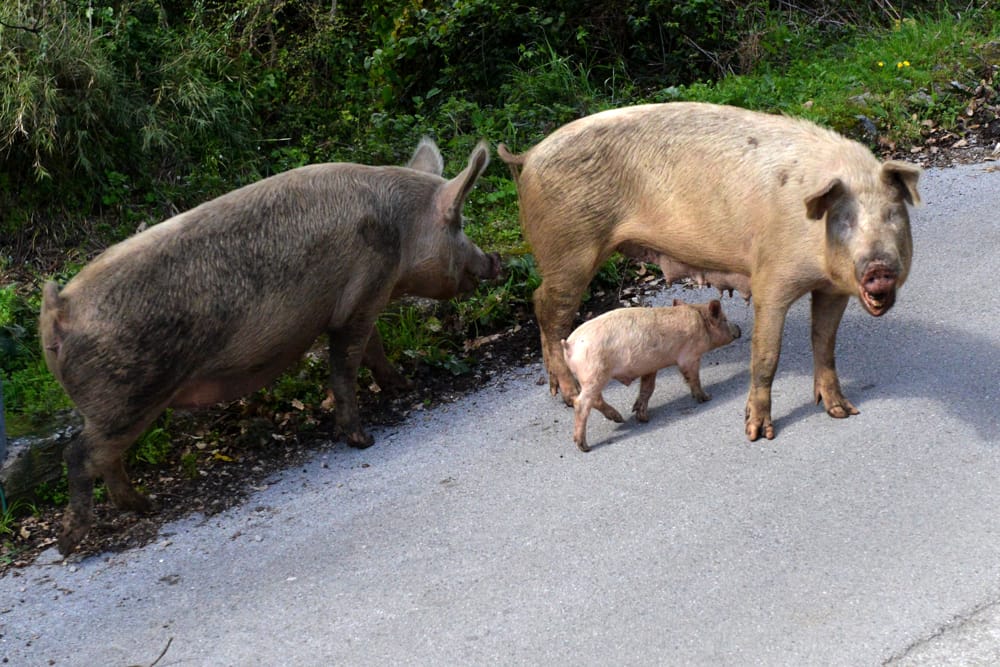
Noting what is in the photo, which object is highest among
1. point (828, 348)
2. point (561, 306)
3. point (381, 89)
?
point (381, 89)

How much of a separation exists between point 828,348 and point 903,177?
869 mm

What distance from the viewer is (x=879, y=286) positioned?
437 centimetres

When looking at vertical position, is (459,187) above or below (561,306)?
above

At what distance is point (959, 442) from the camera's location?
4746 mm

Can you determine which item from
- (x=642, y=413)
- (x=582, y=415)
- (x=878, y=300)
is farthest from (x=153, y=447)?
(x=878, y=300)

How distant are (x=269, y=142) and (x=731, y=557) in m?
5.58

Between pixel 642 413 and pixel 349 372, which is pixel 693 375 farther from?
pixel 349 372

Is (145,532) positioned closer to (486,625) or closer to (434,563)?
(434,563)

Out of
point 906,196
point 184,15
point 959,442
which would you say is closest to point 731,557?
point 959,442

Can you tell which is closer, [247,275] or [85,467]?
[85,467]

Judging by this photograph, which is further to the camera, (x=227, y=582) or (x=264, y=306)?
(x=264, y=306)

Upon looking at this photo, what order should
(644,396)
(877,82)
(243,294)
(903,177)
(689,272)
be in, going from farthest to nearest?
(877,82)
(689,272)
(644,396)
(243,294)
(903,177)

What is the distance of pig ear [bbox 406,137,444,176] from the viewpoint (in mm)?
5949

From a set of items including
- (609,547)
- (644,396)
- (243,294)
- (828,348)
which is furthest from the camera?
(644,396)
